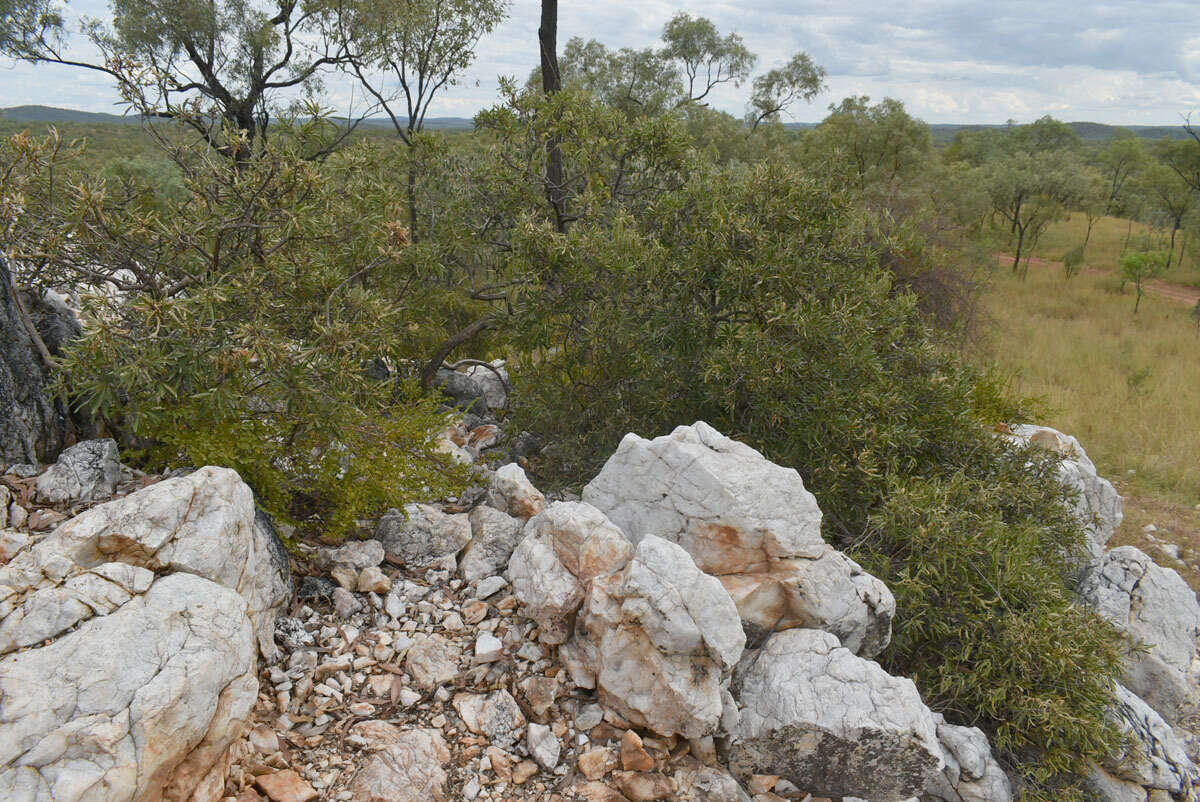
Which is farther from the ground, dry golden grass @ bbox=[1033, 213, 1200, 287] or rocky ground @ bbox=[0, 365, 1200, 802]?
rocky ground @ bbox=[0, 365, 1200, 802]

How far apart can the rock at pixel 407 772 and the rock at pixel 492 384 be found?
5.59 m

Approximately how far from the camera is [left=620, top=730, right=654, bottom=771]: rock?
392 cm

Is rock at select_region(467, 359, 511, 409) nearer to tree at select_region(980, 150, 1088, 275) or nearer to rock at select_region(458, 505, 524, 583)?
rock at select_region(458, 505, 524, 583)

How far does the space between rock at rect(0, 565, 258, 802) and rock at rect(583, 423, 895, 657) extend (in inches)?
105

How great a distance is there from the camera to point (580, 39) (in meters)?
31.9

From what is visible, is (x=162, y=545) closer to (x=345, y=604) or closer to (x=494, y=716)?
(x=345, y=604)

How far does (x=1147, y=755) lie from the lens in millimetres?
5043

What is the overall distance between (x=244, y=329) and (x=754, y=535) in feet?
11.1

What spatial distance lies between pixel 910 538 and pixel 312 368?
4468mm

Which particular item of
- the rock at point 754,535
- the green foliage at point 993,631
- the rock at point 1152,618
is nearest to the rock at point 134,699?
the rock at point 754,535

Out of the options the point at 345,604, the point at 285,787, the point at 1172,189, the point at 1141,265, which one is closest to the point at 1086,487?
the point at 345,604

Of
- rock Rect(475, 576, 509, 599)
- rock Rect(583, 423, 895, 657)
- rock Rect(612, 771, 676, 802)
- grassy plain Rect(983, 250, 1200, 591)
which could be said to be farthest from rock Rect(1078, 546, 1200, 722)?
rock Rect(475, 576, 509, 599)

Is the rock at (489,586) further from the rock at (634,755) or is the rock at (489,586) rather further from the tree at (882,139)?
the tree at (882,139)

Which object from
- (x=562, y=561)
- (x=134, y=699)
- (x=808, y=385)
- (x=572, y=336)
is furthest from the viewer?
(x=572, y=336)
